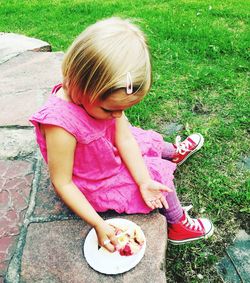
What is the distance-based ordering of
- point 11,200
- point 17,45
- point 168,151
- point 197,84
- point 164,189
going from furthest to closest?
point 17,45 → point 197,84 → point 168,151 → point 11,200 → point 164,189

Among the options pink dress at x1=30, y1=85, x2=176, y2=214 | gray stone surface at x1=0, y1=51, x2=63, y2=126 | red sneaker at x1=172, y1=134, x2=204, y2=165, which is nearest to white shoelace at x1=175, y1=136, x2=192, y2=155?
red sneaker at x1=172, y1=134, x2=204, y2=165

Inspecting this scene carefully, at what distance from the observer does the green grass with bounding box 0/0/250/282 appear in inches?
86.4

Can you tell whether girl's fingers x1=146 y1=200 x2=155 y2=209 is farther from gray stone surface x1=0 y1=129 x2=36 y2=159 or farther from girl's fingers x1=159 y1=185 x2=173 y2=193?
gray stone surface x1=0 y1=129 x2=36 y2=159

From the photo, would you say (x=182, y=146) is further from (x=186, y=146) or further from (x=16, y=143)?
(x=16, y=143)

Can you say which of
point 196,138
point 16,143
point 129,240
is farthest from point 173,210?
point 16,143

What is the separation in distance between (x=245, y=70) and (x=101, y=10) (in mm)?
2030

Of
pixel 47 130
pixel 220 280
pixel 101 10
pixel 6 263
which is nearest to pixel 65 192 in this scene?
pixel 47 130

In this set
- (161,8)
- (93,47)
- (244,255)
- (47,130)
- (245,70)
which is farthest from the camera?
(161,8)

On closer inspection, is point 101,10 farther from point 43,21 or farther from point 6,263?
point 6,263

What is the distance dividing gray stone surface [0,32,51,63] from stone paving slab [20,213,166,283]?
7.63 feet

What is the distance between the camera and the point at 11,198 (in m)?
2.22

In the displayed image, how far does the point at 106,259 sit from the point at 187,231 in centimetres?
49

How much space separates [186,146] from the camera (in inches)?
100

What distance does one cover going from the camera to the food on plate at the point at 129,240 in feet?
5.74
